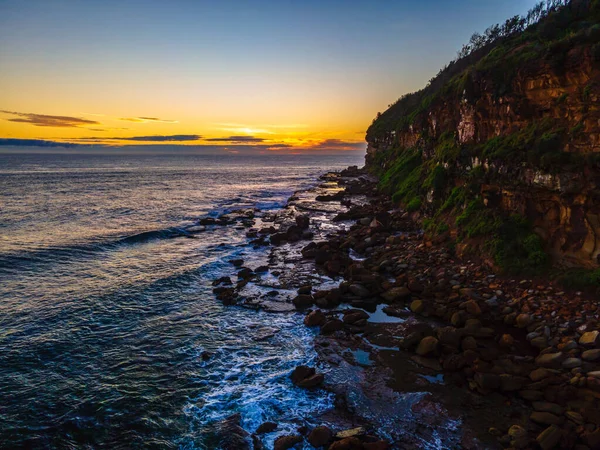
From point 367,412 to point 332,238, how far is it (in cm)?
2272

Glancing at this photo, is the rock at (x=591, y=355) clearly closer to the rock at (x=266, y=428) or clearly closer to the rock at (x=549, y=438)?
the rock at (x=549, y=438)

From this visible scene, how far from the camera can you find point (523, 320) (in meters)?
15.8

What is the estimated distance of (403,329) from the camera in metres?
16.8

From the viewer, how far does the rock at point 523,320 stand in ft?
51.4

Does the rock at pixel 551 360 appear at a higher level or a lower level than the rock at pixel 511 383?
higher

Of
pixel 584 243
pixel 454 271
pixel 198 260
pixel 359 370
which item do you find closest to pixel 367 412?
pixel 359 370

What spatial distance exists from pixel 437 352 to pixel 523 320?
4671 mm

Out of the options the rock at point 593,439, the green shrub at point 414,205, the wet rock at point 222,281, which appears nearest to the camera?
the rock at point 593,439

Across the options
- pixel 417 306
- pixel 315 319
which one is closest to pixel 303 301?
pixel 315 319

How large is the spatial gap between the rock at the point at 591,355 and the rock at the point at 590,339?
1.37 ft

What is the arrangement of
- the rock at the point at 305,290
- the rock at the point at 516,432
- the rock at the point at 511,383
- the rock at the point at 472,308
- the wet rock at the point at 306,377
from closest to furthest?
the rock at the point at 516,432
the rock at the point at 511,383
the wet rock at the point at 306,377
the rock at the point at 472,308
the rock at the point at 305,290

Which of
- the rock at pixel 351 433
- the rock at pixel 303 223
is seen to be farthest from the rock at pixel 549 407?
the rock at pixel 303 223

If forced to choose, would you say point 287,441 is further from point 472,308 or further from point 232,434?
point 472,308

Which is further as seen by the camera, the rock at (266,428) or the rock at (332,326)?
the rock at (332,326)
